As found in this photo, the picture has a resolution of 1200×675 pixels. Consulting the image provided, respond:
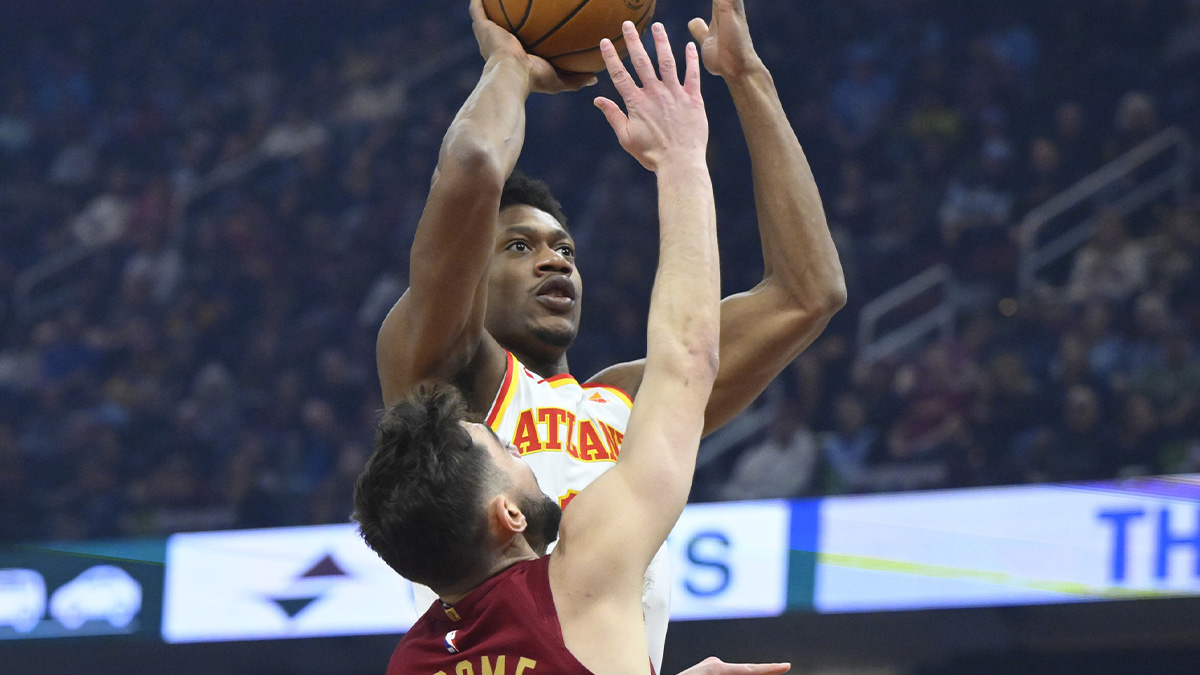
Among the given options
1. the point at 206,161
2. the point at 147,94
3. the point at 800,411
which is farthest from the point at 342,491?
the point at 147,94

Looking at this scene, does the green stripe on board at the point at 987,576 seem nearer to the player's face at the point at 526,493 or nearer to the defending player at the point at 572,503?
the defending player at the point at 572,503

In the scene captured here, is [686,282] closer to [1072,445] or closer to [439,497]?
[439,497]

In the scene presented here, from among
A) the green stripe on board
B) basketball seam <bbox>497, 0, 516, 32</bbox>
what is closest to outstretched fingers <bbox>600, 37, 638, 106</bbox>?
basketball seam <bbox>497, 0, 516, 32</bbox>

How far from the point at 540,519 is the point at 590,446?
663 millimetres

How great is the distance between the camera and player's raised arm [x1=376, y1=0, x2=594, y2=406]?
8.17 feet

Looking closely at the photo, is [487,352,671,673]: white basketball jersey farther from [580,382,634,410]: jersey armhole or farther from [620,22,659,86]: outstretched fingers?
[620,22,659,86]: outstretched fingers

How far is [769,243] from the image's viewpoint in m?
3.03

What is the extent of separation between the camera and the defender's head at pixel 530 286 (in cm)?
304

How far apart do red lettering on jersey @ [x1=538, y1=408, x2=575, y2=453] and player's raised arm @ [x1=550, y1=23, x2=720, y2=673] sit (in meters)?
0.77

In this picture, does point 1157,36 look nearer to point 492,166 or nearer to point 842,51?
point 842,51

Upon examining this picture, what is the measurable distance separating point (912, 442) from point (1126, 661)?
2202mm

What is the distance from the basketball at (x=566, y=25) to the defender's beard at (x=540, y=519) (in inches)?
41.5

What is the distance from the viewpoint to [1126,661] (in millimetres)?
4988

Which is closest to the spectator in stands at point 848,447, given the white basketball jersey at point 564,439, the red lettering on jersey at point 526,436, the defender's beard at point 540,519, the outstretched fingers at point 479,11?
the white basketball jersey at point 564,439
